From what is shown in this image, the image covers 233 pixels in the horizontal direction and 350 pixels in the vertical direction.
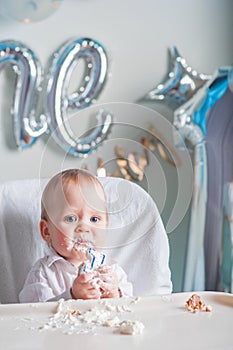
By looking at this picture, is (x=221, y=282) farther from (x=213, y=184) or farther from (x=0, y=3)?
(x=0, y=3)

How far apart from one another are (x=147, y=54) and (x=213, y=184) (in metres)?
0.54

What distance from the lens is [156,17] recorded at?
2.62 m

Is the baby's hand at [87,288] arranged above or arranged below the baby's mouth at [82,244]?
Answer: below

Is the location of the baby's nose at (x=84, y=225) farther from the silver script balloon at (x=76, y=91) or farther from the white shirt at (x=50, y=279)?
the silver script balloon at (x=76, y=91)

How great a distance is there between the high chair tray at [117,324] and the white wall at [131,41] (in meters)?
1.16

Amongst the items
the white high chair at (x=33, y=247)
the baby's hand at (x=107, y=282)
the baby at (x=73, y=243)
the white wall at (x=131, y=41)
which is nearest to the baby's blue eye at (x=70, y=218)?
the baby at (x=73, y=243)

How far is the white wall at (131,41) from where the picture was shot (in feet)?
8.25

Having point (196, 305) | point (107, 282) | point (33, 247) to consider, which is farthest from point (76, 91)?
point (196, 305)

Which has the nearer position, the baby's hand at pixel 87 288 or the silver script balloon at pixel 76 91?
the baby's hand at pixel 87 288

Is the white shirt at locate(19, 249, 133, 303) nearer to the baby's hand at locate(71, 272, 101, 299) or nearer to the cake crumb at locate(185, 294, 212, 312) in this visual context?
the baby's hand at locate(71, 272, 101, 299)

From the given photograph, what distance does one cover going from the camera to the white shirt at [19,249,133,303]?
157 cm

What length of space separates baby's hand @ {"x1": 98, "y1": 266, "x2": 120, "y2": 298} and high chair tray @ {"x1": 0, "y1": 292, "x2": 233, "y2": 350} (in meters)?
0.09

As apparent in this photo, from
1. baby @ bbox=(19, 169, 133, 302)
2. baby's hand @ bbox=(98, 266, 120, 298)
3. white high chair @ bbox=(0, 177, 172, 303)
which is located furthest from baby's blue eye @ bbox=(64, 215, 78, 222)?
white high chair @ bbox=(0, 177, 172, 303)

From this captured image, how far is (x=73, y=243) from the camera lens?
4.95ft
